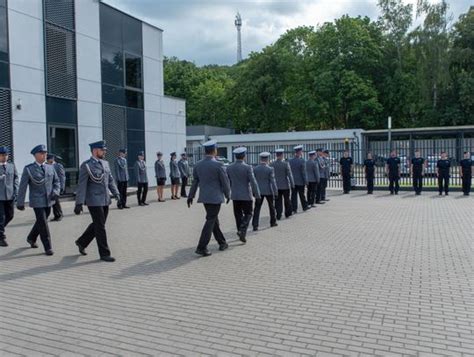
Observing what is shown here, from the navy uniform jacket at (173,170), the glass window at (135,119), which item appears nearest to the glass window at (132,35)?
the glass window at (135,119)

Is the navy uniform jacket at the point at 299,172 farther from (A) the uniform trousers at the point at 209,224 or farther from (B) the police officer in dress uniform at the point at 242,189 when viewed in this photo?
(A) the uniform trousers at the point at 209,224

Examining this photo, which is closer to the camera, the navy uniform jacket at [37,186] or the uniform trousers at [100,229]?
the uniform trousers at [100,229]

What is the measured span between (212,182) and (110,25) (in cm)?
1516

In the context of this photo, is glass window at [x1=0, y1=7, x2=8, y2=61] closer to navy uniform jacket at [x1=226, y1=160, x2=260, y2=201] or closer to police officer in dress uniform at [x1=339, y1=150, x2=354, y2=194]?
navy uniform jacket at [x1=226, y1=160, x2=260, y2=201]

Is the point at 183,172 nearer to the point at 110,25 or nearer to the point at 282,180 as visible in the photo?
the point at 110,25

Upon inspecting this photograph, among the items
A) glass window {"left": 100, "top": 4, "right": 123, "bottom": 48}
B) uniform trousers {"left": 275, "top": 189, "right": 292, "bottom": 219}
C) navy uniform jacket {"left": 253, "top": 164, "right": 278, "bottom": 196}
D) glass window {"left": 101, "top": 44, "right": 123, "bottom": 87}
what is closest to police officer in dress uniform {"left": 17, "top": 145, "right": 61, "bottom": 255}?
navy uniform jacket {"left": 253, "top": 164, "right": 278, "bottom": 196}

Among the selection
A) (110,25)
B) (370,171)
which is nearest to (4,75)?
(110,25)

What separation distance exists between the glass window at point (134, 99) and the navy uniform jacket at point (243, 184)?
1368cm

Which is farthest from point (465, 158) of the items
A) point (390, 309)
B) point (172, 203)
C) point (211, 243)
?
point (390, 309)

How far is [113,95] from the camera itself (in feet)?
68.8

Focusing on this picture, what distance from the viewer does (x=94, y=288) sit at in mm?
6207

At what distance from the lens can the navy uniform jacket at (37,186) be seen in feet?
27.7

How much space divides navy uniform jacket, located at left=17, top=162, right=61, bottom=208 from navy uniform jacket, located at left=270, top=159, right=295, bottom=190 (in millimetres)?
5548

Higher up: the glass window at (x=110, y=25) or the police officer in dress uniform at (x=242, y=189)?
the glass window at (x=110, y=25)
